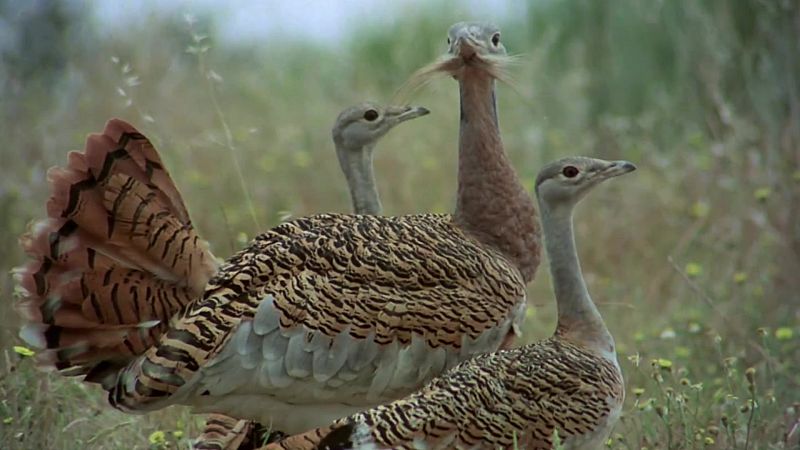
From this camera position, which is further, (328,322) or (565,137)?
(565,137)

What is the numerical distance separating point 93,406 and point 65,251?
0.97 m

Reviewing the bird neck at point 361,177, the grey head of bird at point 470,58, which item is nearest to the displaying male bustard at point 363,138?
the bird neck at point 361,177

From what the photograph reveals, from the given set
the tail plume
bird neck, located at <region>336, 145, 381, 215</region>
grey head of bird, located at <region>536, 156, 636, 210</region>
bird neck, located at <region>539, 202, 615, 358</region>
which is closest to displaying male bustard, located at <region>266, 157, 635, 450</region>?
bird neck, located at <region>539, 202, 615, 358</region>

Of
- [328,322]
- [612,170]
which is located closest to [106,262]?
[328,322]

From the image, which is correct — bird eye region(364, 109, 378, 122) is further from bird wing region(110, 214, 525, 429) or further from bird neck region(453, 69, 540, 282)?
bird wing region(110, 214, 525, 429)

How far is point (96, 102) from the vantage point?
25.5ft

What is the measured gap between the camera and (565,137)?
26.2 feet

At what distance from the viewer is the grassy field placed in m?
A: 5.95

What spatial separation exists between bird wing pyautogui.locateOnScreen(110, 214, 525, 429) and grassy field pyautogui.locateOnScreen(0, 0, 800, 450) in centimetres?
88

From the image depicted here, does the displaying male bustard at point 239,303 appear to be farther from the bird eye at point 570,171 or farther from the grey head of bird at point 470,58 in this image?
the grey head of bird at point 470,58

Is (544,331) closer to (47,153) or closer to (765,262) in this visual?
(765,262)

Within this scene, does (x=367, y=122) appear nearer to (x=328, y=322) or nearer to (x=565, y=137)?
(x=328, y=322)

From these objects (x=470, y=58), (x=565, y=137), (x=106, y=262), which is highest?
(x=470, y=58)

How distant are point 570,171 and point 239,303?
99 cm
